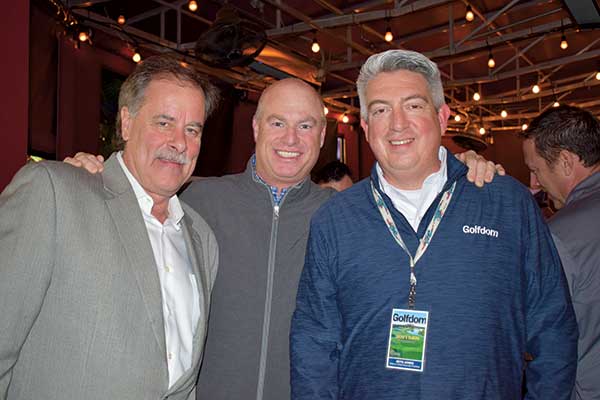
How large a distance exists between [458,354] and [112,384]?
1.08 metres

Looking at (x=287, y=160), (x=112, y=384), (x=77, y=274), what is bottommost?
(x=112, y=384)

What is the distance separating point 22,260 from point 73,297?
19 centimetres

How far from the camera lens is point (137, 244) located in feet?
6.17

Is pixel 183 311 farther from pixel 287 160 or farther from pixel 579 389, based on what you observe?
pixel 579 389

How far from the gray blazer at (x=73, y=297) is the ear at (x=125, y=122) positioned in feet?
1.16

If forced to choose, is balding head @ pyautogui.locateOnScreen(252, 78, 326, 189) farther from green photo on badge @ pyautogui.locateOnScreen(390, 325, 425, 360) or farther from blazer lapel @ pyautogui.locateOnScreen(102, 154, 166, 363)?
green photo on badge @ pyautogui.locateOnScreen(390, 325, 425, 360)

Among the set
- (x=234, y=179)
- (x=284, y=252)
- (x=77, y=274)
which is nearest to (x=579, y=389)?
(x=284, y=252)

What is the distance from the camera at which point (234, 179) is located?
106 inches

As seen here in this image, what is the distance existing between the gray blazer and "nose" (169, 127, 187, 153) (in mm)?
362

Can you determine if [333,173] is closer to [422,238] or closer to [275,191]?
[275,191]

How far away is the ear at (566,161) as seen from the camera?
2.86 metres

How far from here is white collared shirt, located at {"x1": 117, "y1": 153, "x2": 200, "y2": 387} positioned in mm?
1936

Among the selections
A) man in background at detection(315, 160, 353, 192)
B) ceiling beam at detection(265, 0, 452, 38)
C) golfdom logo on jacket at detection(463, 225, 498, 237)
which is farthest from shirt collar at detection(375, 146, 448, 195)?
ceiling beam at detection(265, 0, 452, 38)

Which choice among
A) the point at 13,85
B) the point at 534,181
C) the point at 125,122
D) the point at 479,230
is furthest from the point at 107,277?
the point at 534,181
